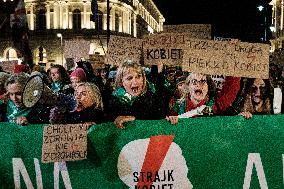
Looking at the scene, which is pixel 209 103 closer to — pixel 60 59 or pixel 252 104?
pixel 252 104

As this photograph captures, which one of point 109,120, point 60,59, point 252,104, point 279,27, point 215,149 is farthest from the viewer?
→ point 279,27

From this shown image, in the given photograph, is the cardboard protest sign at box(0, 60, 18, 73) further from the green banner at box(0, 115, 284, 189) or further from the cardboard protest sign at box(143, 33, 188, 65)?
the green banner at box(0, 115, 284, 189)

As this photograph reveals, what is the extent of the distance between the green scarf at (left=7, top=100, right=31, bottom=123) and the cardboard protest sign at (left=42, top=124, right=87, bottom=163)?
76 cm

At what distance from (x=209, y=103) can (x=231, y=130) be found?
2.27 feet

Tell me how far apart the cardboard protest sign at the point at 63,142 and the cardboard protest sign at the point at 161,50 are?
208 cm

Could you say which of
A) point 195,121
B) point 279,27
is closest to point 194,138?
point 195,121

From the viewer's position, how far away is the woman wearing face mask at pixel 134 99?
5.17 meters

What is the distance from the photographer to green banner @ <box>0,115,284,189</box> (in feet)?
15.8

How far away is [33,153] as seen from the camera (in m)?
5.03

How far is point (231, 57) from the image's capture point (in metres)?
5.24

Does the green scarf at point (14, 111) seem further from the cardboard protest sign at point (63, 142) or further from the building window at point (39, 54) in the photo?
the building window at point (39, 54)

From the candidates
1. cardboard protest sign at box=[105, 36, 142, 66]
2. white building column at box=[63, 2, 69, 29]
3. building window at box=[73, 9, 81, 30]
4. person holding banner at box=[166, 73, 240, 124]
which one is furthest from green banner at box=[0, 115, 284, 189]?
white building column at box=[63, 2, 69, 29]

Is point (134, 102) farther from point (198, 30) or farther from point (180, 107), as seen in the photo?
point (198, 30)

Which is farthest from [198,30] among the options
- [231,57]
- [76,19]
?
[76,19]
